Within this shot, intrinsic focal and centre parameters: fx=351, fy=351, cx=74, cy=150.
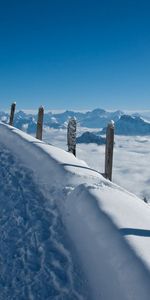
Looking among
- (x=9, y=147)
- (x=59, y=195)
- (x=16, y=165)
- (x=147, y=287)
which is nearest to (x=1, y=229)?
(x=59, y=195)

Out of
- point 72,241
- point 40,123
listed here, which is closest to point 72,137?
point 40,123

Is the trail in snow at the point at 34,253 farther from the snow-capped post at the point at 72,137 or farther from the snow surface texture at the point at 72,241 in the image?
the snow-capped post at the point at 72,137

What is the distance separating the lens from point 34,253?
5160 mm

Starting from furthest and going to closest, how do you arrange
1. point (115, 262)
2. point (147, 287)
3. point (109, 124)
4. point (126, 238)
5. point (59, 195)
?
point (109, 124)
point (59, 195)
point (126, 238)
point (115, 262)
point (147, 287)

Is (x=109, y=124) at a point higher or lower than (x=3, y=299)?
higher

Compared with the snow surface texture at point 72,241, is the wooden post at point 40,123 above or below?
above

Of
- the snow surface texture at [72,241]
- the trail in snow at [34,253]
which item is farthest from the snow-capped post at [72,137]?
the trail in snow at [34,253]

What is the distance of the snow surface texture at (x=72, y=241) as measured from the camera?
418 cm

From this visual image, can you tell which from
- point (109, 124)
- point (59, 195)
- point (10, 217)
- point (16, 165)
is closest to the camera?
point (10, 217)

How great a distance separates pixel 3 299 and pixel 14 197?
3490mm

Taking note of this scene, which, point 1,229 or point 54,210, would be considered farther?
point 54,210

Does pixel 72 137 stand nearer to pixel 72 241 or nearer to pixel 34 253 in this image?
pixel 72 241

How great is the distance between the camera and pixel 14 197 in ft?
24.3

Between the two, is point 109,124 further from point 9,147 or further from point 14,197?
point 14,197
